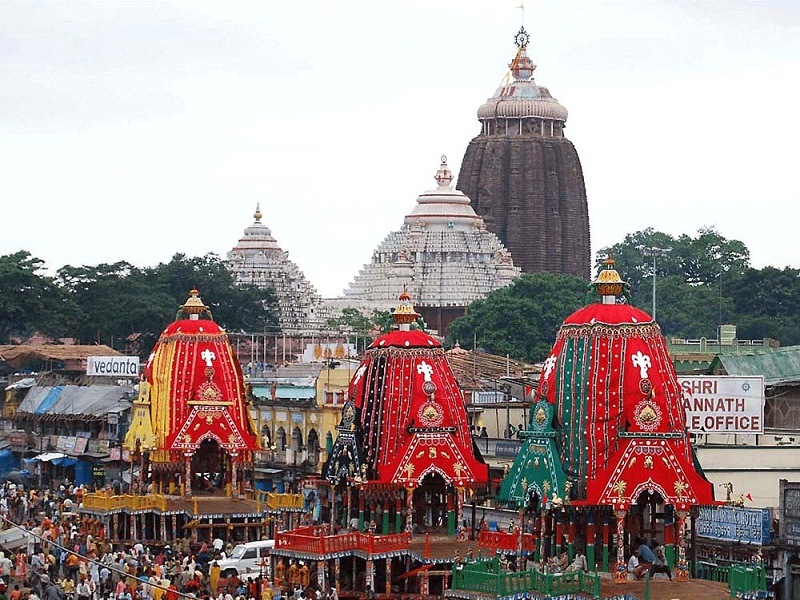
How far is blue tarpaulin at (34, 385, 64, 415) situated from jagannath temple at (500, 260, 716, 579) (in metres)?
45.0

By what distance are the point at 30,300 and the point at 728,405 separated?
6143cm

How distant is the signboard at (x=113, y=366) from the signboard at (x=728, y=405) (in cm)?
3545

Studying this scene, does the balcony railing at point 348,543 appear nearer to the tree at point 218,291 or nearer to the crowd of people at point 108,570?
the crowd of people at point 108,570

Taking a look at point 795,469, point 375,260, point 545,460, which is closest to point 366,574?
point 545,460

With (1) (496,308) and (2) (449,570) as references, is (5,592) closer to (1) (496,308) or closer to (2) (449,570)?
(2) (449,570)

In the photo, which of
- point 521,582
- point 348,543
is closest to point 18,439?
point 348,543

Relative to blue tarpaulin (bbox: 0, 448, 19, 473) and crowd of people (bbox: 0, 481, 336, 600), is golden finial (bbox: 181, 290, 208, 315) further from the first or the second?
blue tarpaulin (bbox: 0, 448, 19, 473)

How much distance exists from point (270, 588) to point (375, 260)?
320 feet

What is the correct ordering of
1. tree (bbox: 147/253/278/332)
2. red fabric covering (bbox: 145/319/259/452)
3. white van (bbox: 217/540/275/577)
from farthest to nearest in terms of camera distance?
tree (bbox: 147/253/278/332) → red fabric covering (bbox: 145/319/259/452) → white van (bbox: 217/540/275/577)

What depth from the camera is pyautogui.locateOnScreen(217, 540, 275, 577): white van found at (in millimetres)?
46906

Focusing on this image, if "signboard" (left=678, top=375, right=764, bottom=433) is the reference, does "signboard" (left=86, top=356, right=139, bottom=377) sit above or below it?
above

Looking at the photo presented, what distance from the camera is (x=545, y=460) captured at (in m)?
36.3

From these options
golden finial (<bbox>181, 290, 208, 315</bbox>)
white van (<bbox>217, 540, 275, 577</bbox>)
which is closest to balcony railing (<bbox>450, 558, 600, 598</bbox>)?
white van (<bbox>217, 540, 275, 577</bbox>)

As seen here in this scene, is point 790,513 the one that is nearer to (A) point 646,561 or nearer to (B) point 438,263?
(A) point 646,561
